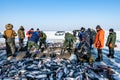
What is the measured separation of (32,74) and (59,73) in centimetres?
129

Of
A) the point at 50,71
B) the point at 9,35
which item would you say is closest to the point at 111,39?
the point at 50,71

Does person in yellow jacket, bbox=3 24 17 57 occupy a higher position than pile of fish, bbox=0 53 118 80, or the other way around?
person in yellow jacket, bbox=3 24 17 57

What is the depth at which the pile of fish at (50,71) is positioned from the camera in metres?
10.7

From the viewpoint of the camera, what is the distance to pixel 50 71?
37.5 ft

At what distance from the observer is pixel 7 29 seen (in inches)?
613

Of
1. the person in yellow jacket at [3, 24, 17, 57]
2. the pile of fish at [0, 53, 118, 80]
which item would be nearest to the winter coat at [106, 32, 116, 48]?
the pile of fish at [0, 53, 118, 80]

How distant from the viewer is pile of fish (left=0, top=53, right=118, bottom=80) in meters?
10.7

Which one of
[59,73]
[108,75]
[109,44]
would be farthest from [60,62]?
[109,44]

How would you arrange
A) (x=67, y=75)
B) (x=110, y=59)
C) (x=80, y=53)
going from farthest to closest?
(x=110, y=59) < (x=80, y=53) < (x=67, y=75)

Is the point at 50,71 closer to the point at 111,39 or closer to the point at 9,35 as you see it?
the point at 9,35

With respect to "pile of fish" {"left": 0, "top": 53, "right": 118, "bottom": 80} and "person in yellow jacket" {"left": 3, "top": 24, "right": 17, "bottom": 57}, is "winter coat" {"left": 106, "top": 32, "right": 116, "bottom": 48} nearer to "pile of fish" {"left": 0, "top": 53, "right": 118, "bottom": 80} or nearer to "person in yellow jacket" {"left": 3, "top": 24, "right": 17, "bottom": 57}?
"pile of fish" {"left": 0, "top": 53, "right": 118, "bottom": 80}

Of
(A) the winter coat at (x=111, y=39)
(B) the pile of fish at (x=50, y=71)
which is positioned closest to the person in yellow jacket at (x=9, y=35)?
(B) the pile of fish at (x=50, y=71)

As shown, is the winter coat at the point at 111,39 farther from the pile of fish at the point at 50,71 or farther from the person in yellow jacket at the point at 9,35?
the person in yellow jacket at the point at 9,35

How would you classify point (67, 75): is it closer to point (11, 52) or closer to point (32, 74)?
point (32, 74)
